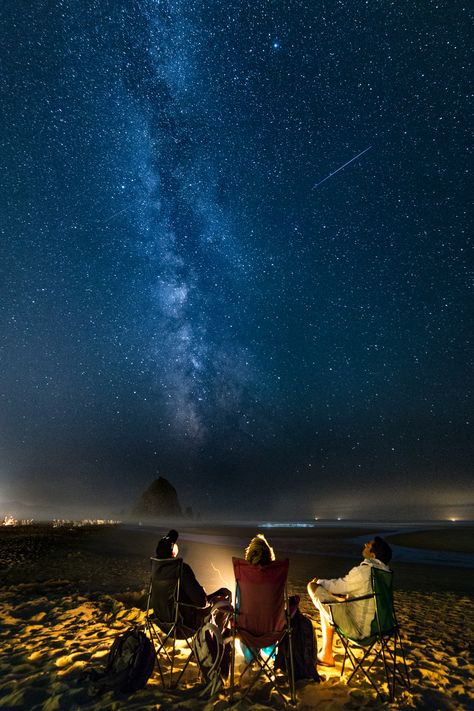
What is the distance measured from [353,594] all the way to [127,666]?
2600mm

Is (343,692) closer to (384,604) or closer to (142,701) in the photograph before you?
(384,604)

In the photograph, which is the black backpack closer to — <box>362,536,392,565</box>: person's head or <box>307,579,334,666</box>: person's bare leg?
<box>307,579,334,666</box>: person's bare leg

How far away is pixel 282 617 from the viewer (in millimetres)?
3838

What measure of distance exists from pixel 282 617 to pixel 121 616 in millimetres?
4714

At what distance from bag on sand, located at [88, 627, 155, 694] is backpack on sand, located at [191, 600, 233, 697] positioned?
52cm

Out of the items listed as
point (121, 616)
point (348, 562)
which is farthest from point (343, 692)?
point (348, 562)

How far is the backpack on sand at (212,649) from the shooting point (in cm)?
388

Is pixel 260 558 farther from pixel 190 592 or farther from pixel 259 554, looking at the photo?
pixel 190 592

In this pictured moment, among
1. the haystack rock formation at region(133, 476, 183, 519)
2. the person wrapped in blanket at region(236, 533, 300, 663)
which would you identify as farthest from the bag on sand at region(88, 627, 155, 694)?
the haystack rock formation at region(133, 476, 183, 519)

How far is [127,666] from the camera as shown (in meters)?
3.96

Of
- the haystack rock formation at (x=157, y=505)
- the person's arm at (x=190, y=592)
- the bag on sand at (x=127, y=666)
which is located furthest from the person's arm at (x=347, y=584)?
the haystack rock formation at (x=157, y=505)

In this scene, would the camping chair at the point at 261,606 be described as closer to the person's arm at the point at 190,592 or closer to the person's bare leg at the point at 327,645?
the person's arm at the point at 190,592

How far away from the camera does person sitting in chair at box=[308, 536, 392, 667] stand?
13.1ft

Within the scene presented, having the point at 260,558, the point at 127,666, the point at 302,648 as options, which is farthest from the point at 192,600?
the point at 302,648
